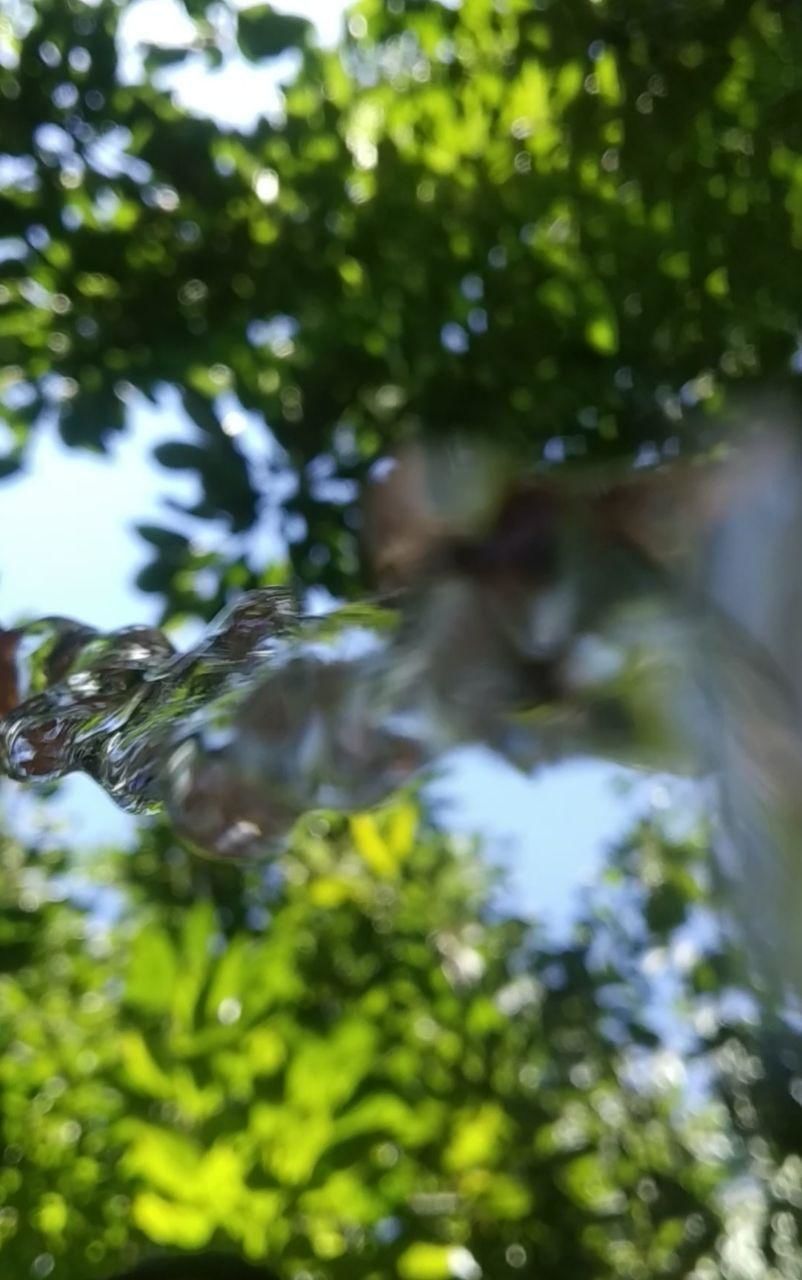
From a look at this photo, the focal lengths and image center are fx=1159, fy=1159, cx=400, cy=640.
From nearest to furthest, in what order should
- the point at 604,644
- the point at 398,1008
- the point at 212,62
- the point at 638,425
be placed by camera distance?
the point at 604,644 < the point at 212,62 < the point at 638,425 < the point at 398,1008

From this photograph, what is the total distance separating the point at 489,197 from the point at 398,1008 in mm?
623

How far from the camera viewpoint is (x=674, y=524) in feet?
1.37

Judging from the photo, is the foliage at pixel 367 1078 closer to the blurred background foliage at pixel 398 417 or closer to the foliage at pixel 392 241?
the blurred background foliage at pixel 398 417

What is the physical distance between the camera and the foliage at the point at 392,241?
2.39ft

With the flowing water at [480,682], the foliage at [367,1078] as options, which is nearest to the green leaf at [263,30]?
the flowing water at [480,682]

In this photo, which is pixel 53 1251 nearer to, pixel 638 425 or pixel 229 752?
pixel 229 752

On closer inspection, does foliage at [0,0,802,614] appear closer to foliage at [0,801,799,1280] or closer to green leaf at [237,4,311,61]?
green leaf at [237,4,311,61]

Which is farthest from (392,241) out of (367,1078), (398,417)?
(367,1078)

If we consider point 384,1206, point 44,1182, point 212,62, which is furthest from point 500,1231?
point 212,62

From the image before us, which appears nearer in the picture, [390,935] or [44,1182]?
[44,1182]

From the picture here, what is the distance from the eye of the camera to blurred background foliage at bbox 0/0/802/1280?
741 mm

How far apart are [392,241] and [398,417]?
125 millimetres

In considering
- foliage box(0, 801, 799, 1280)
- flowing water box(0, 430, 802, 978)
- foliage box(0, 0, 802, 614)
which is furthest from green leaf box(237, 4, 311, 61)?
foliage box(0, 801, 799, 1280)

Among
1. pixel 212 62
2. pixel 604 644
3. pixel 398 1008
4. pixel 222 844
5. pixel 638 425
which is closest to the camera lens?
pixel 604 644
